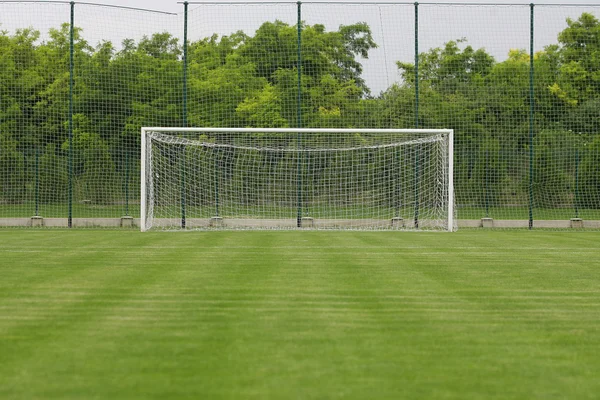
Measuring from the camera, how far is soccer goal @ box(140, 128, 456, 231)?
2015 centimetres

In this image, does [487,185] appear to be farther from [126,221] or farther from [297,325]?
[297,325]

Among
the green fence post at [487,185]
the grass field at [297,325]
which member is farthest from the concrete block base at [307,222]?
the grass field at [297,325]

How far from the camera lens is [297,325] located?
22.5 feet

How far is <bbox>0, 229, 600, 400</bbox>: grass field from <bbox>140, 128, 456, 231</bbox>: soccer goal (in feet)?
24.0

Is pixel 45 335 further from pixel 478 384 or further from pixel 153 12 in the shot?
pixel 153 12

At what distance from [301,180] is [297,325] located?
47.0 feet

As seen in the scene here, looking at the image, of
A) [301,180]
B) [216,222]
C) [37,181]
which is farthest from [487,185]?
[37,181]

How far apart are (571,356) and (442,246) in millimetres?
8825

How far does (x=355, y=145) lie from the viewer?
68.8ft

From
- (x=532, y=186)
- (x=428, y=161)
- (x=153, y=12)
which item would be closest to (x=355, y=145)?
(x=428, y=161)

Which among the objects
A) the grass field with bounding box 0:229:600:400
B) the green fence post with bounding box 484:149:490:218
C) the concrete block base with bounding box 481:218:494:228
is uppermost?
the green fence post with bounding box 484:149:490:218

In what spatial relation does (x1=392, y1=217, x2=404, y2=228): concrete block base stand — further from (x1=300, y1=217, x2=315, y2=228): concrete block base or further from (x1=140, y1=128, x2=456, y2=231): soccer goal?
(x1=300, y1=217, x2=315, y2=228): concrete block base

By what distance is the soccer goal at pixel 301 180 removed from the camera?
20150 millimetres

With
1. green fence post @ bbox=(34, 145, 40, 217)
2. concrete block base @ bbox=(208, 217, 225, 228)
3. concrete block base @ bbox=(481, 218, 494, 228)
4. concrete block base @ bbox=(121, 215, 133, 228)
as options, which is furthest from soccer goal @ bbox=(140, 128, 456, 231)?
green fence post @ bbox=(34, 145, 40, 217)
